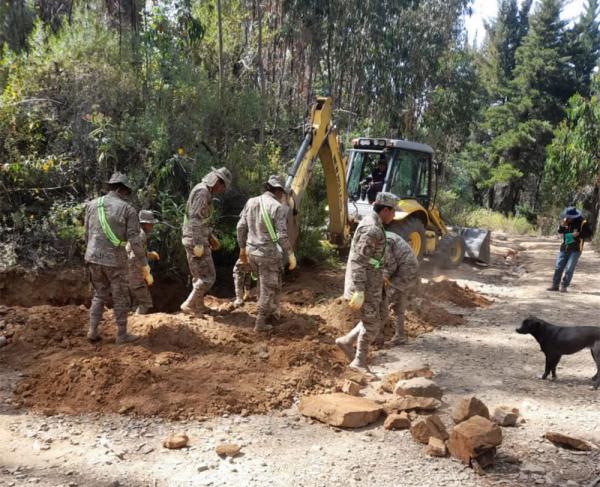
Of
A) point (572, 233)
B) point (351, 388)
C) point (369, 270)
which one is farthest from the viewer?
point (572, 233)

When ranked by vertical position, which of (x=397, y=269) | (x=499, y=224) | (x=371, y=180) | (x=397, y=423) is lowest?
(x=499, y=224)

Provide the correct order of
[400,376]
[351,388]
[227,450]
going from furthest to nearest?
[400,376] → [351,388] → [227,450]

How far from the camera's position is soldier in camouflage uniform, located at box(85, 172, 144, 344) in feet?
17.6

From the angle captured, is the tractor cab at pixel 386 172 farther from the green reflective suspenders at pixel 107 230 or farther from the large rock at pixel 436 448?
the large rock at pixel 436 448

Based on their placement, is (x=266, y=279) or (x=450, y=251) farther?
(x=450, y=251)

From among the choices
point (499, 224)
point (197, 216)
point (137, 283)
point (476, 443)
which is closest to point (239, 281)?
point (197, 216)

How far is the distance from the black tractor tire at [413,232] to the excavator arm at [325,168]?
914mm

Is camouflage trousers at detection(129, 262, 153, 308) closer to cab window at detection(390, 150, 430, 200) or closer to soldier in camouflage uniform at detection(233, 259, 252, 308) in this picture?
soldier in camouflage uniform at detection(233, 259, 252, 308)

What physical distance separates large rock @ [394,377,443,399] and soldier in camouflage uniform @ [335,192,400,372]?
71 cm

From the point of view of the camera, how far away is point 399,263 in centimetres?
593

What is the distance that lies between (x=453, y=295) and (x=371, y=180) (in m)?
2.74

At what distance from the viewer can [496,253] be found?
15.1 meters

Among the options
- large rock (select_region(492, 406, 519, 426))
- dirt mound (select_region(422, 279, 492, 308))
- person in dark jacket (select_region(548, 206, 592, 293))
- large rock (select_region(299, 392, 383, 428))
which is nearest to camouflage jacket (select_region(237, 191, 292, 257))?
large rock (select_region(299, 392, 383, 428))

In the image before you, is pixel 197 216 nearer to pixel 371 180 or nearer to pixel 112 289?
pixel 112 289
